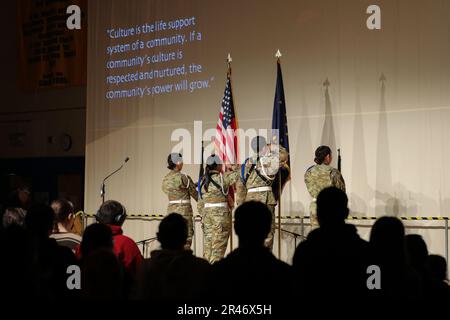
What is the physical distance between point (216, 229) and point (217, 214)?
0.18m

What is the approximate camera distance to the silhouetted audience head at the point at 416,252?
10.8ft

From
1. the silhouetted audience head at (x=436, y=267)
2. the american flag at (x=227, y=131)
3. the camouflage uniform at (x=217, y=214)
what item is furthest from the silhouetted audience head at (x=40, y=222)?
the american flag at (x=227, y=131)

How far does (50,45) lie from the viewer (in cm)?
1282

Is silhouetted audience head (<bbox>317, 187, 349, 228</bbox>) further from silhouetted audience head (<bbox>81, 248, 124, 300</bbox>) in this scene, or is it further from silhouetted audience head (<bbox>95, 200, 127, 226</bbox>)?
silhouetted audience head (<bbox>95, 200, 127, 226</bbox>)

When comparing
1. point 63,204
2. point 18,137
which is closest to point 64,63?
point 18,137

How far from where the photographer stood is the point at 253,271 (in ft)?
9.55

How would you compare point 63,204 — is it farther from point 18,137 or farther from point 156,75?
point 18,137

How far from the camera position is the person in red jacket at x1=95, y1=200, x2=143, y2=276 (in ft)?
14.3

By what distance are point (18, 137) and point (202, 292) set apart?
11.9m

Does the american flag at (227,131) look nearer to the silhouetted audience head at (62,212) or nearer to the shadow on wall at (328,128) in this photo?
the shadow on wall at (328,128)

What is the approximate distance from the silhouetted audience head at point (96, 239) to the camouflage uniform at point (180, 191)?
17.6 ft

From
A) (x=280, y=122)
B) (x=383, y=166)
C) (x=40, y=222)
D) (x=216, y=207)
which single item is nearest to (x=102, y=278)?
(x=40, y=222)

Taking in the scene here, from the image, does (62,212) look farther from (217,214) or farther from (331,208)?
(217,214)
